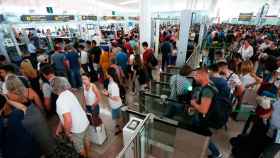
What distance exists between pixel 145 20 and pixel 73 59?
3.15m

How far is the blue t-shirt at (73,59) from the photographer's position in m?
4.44

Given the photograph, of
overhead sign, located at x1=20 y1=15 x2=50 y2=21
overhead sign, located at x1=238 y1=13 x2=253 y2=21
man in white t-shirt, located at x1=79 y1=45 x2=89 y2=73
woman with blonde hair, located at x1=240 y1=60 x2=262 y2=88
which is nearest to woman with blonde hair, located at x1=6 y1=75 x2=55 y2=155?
man in white t-shirt, located at x1=79 y1=45 x2=89 y2=73

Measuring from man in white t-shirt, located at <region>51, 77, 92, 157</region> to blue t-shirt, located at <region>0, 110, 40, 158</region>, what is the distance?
1.23 feet

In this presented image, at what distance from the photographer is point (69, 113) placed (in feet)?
6.07

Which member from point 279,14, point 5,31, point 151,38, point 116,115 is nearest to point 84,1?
point 5,31

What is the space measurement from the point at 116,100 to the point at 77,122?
91 cm

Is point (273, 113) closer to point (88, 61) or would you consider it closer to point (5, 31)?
point (88, 61)

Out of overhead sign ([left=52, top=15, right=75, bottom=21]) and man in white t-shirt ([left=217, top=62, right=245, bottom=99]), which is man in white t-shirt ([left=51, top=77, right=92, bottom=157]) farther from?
overhead sign ([left=52, top=15, right=75, bottom=21])

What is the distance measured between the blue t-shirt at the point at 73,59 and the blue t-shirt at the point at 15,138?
2839mm

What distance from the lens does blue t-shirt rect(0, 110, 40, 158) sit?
5.71 feet

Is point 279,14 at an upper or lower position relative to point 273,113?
upper

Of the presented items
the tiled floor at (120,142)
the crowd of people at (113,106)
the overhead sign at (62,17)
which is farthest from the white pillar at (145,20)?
the overhead sign at (62,17)

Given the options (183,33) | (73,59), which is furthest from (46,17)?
(183,33)

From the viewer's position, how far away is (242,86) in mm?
3094
